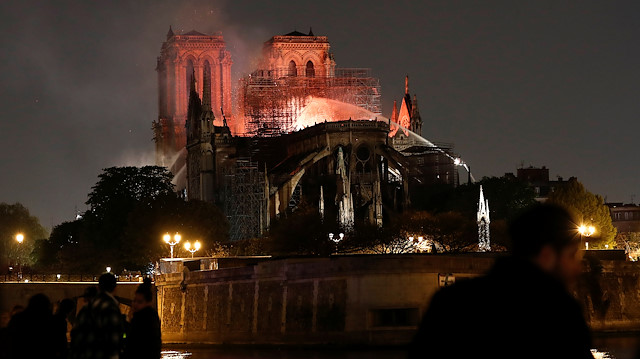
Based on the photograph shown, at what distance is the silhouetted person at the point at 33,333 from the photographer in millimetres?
15758

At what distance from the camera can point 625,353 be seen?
150ft

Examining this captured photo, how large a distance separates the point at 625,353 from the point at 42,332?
33.4m

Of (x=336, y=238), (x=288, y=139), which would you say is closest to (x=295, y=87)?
(x=288, y=139)

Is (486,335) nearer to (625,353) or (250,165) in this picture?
(625,353)

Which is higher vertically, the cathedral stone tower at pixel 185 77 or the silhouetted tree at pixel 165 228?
the cathedral stone tower at pixel 185 77

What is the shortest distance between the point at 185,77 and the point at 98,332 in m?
129

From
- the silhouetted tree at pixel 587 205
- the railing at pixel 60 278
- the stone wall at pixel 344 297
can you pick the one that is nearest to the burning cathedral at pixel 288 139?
the silhouetted tree at pixel 587 205

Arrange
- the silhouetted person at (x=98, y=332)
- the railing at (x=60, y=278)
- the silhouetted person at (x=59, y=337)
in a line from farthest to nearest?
1. the railing at (x=60, y=278)
2. the silhouetted person at (x=59, y=337)
3. the silhouetted person at (x=98, y=332)

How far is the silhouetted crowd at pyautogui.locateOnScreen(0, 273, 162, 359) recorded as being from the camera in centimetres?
1373

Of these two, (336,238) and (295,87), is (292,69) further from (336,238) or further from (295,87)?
(336,238)

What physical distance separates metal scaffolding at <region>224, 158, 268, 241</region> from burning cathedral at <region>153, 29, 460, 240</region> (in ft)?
0.34

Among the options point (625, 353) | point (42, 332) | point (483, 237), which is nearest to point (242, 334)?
point (625, 353)

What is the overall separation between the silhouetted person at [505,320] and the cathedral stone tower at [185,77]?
134 meters

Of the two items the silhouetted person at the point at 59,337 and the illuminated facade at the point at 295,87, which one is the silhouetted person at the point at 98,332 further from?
the illuminated facade at the point at 295,87
